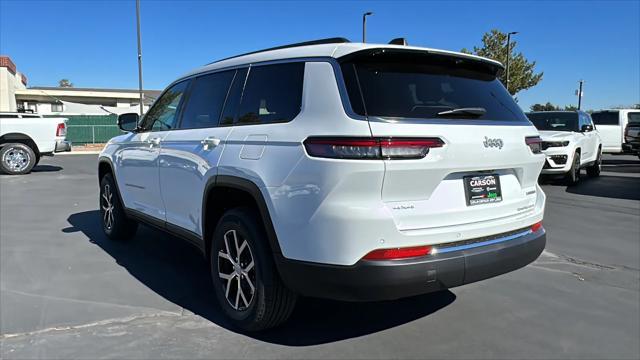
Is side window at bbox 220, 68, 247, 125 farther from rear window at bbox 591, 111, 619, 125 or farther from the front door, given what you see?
rear window at bbox 591, 111, 619, 125

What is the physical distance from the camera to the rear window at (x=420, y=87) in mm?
2742

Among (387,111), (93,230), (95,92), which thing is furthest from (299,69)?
(95,92)

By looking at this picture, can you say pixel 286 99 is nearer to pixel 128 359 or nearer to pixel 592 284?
pixel 128 359

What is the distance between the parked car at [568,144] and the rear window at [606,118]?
624 centimetres

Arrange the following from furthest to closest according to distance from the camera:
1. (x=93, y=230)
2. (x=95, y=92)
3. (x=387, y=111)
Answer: (x=95, y=92) < (x=93, y=230) < (x=387, y=111)

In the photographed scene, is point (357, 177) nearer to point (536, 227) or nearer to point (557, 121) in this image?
point (536, 227)

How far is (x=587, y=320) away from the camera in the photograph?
3566 millimetres

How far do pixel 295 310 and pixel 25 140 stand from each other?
1180 centimetres

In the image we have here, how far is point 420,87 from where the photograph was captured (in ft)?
9.70

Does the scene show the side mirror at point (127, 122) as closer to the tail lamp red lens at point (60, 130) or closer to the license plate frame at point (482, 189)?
the license plate frame at point (482, 189)

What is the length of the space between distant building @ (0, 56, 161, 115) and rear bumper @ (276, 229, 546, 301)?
33.2m

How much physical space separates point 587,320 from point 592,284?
912 mm

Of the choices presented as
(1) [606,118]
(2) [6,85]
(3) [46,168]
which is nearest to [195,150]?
(3) [46,168]

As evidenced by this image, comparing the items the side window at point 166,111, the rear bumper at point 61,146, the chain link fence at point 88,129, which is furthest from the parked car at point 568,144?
the chain link fence at point 88,129
